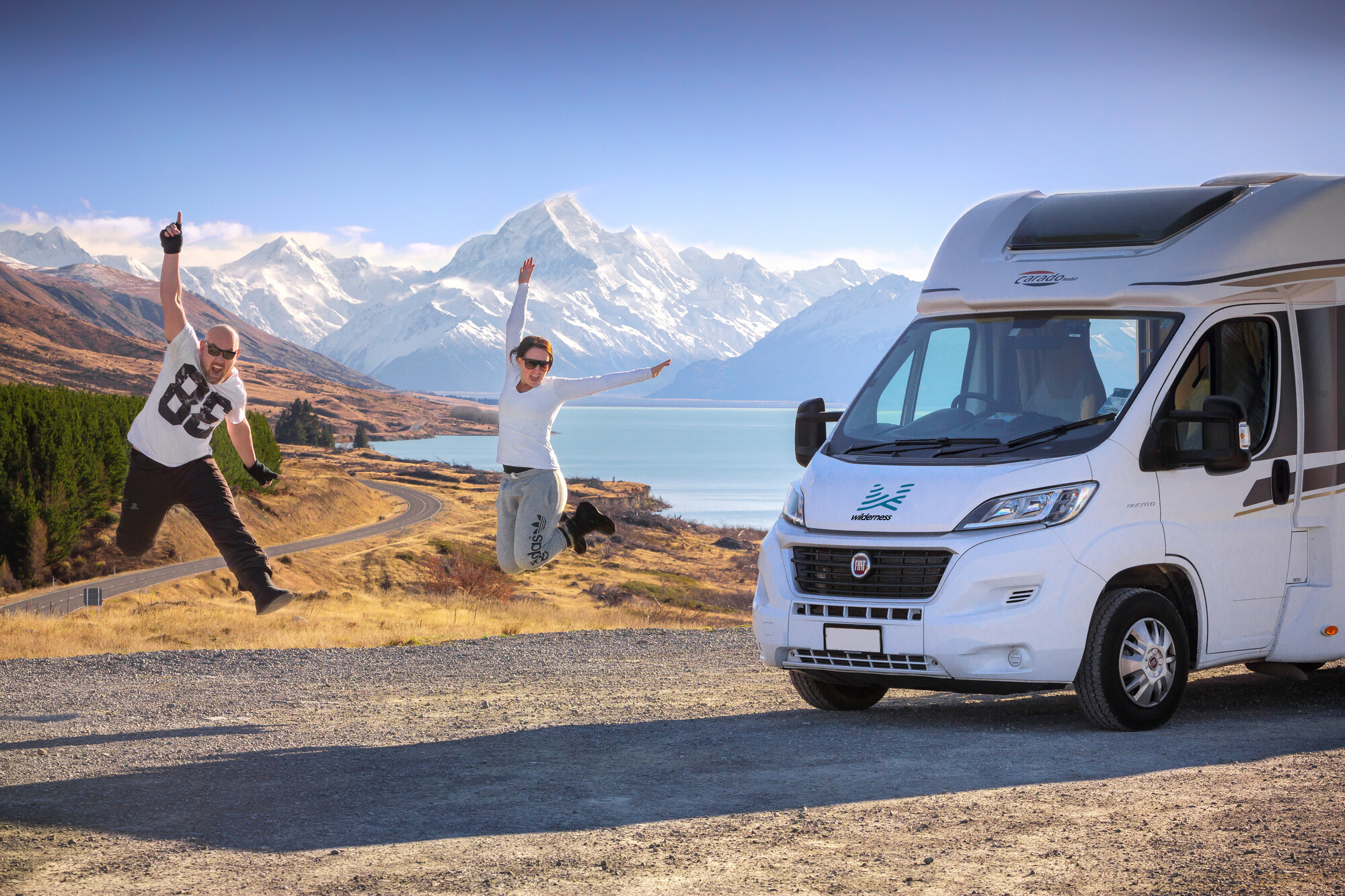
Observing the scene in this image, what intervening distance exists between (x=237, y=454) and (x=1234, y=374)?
4528 cm

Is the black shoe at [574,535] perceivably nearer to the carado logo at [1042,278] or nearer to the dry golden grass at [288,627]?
the carado logo at [1042,278]

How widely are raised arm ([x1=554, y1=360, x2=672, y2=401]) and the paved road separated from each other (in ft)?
47.5

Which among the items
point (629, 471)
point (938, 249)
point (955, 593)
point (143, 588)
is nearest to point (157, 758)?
point (955, 593)

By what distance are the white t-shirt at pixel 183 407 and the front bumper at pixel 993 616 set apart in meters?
4.97

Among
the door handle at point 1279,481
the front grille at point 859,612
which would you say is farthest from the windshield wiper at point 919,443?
the door handle at point 1279,481

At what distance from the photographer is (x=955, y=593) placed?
789 centimetres

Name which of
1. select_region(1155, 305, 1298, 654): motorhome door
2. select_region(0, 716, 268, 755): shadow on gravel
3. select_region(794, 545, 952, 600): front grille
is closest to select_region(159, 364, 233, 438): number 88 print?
select_region(0, 716, 268, 755): shadow on gravel

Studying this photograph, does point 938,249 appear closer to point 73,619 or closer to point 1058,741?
point 1058,741

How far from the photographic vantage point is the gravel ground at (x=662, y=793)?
5441 millimetres

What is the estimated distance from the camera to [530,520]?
10898mm

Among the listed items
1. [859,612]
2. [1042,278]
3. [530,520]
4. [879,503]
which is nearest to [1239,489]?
[1042,278]

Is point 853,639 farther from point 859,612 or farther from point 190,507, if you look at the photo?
point 190,507

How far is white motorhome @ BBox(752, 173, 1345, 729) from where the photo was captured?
7.96m

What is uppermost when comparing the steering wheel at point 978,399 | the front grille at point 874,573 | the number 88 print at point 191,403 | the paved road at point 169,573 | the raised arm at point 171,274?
the raised arm at point 171,274
